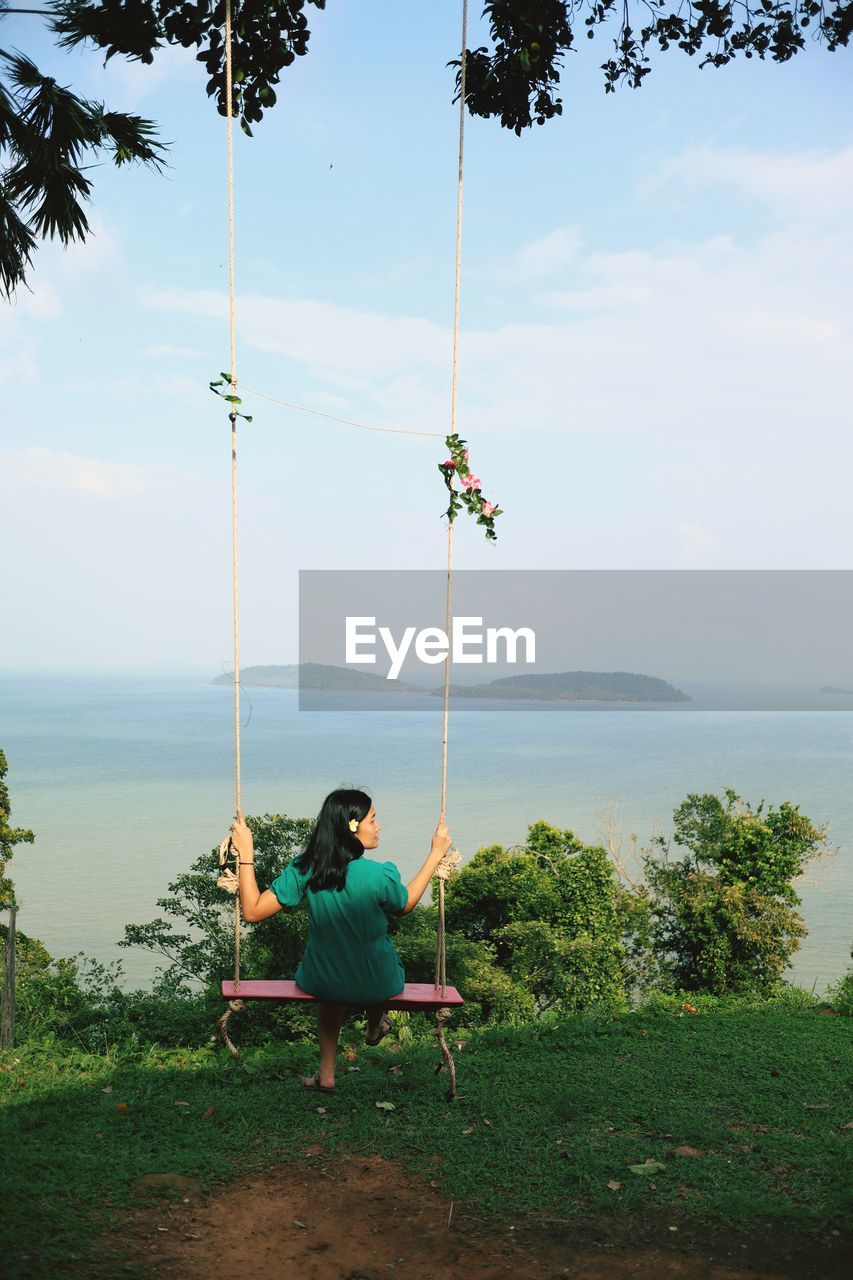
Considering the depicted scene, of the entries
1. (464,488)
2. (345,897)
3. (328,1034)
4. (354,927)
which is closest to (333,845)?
(345,897)

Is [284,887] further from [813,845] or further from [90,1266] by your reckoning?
[813,845]

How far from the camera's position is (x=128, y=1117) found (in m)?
4.47

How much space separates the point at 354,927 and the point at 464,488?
202cm

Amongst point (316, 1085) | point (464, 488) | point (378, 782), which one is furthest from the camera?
point (378, 782)

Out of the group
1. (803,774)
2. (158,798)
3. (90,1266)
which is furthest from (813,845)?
(803,774)

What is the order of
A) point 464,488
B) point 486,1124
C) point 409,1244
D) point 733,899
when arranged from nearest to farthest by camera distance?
point 409,1244
point 486,1124
point 464,488
point 733,899

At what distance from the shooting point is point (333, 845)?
4.38 meters

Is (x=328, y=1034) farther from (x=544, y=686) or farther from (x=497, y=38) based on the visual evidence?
(x=544, y=686)

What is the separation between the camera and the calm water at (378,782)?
42.6m

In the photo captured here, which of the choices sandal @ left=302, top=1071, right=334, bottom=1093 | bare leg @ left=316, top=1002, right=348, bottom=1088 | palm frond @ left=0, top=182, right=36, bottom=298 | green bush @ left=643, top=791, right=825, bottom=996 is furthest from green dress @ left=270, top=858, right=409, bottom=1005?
green bush @ left=643, top=791, right=825, bottom=996

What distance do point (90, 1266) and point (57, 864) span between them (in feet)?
170

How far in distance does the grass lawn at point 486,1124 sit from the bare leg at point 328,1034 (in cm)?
12

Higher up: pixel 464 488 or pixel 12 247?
pixel 12 247

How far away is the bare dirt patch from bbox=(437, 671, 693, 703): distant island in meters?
96.8
